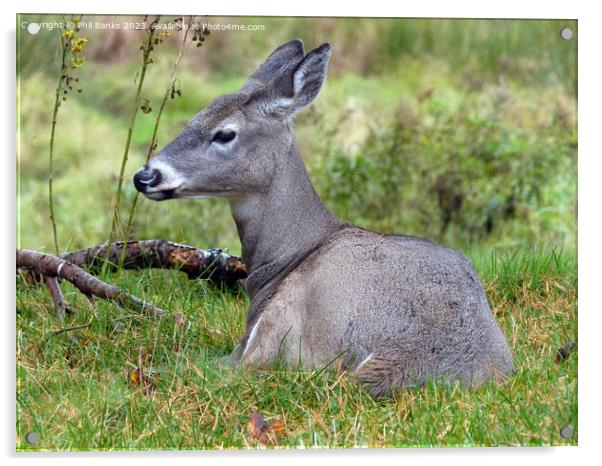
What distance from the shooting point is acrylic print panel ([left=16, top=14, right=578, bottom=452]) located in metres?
5.96

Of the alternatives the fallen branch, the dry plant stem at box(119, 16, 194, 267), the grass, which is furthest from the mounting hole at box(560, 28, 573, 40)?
the fallen branch

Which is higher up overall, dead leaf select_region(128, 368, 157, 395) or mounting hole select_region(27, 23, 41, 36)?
mounting hole select_region(27, 23, 41, 36)

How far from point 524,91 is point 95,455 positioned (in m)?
3.57

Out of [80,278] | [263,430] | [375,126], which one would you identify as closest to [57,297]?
[80,278]

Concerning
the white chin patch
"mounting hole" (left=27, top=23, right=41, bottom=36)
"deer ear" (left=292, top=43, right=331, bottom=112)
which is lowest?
the white chin patch

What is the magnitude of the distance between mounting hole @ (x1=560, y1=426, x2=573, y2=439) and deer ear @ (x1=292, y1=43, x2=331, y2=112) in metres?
1.88

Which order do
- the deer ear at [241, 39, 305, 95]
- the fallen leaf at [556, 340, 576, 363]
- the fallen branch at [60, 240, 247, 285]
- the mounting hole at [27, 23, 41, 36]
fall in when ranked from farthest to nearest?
1. the fallen branch at [60, 240, 247, 285]
2. the deer ear at [241, 39, 305, 95]
3. the fallen leaf at [556, 340, 576, 363]
4. the mounting hole at [27, 23, 41, 36]

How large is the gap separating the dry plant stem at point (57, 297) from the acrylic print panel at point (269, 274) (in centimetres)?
2

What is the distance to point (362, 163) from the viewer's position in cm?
906

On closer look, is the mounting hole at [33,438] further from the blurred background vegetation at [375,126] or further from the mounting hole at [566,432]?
the mounting hole at [566,432]

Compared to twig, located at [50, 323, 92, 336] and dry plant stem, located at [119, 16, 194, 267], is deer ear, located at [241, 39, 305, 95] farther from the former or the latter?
twig, located at [50, 323, 92, 336]

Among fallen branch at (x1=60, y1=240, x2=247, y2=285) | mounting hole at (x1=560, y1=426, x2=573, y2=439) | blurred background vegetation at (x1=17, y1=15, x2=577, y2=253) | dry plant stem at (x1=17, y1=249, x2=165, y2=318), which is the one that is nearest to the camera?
mounting hole at (x1=560, y1=426, x2=573, y2=439)

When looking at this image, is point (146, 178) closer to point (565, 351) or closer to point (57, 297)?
point (57, 297)

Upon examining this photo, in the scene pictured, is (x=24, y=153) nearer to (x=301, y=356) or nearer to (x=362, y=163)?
(x=301, y=356)
